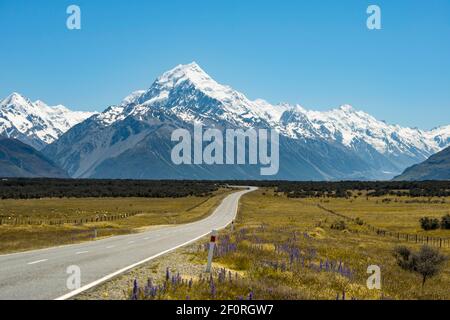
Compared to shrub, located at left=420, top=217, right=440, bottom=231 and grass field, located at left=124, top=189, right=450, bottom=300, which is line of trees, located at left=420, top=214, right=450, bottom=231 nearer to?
shrub, located at left=420, top=217, right=440, bottom=231

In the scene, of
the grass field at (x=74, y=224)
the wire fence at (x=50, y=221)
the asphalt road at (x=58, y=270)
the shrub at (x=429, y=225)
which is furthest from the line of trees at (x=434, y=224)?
the asphalt road at (x=58, y=270)

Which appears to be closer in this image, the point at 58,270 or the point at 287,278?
the point at 287,278

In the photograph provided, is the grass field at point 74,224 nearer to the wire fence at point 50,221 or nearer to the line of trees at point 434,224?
the wire fence at point 50,221

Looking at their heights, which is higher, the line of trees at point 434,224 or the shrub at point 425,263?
the shrub at point 425,263

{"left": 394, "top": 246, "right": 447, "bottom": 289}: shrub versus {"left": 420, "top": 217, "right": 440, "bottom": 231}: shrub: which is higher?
{"left": 394, "top": 246, "right": 447, "bottom": 289}: shrub

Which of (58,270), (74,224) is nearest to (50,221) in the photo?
(74,224)

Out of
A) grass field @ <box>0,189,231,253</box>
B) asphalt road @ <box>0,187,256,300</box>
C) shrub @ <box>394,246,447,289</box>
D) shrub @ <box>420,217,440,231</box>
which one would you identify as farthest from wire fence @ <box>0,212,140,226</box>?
shrub @ <box>394,246,447,289</box>

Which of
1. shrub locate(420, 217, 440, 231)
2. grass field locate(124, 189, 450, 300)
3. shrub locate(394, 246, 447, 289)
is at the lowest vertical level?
shrub locate(420, 217, 440, 231)

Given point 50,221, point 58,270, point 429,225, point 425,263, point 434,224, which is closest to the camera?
point 58,270

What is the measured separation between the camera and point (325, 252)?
29.2 meters

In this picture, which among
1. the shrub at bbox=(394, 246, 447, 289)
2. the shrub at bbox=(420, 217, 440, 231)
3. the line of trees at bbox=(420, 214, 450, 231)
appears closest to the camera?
the shrub at bbox=(394, 246, 447, 289)

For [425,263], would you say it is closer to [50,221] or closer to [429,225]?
[429,225]
